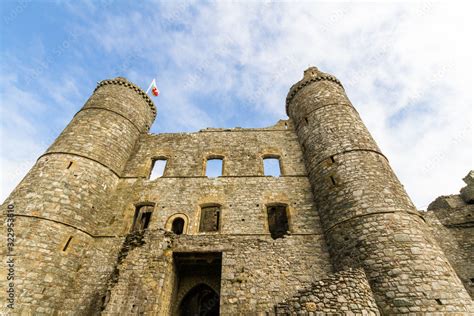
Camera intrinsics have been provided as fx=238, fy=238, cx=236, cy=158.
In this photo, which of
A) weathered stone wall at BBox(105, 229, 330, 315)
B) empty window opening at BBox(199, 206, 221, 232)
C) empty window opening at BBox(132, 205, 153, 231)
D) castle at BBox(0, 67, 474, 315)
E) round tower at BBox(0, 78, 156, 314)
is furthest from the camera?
empty window opening at BBox(199, 206, 221, 232)

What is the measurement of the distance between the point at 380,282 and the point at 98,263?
909 cm

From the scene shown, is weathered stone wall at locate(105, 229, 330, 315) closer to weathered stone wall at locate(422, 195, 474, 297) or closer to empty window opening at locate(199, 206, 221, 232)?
empty window opening at locate(199, 206, 221, 232)

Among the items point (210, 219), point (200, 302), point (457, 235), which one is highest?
point (210, 219)

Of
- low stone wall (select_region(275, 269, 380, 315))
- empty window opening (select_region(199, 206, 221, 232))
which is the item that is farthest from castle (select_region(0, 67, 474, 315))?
empty window opening (select_region(199, 206, 221, 232))

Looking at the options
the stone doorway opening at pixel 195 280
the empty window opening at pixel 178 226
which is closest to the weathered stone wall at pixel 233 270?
the stone doorway opening at pixel 195 280

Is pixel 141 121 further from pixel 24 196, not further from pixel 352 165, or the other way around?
pixel 352 165

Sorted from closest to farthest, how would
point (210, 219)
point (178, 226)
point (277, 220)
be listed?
point (178, 226) → point (277, 220) → point (210, 219)

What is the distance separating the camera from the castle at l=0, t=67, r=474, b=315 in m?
6.70

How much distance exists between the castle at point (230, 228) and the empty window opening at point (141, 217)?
6 centimetres

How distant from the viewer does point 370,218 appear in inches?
301

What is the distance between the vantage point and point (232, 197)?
10.4 metres

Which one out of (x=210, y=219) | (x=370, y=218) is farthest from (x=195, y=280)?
(x=370, y=218)

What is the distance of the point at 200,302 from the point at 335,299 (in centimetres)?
595

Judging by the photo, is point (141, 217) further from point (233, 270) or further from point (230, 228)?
point (233, 270)
